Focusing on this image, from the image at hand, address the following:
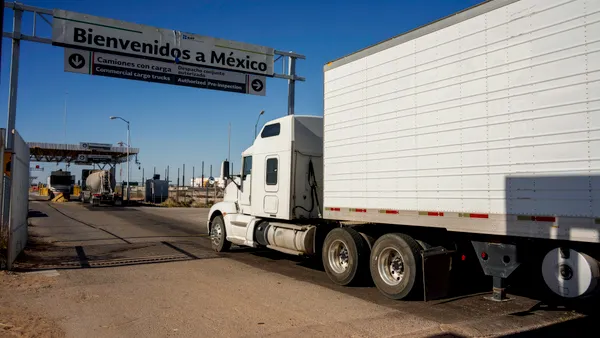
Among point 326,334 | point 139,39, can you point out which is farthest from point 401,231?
point 139,39

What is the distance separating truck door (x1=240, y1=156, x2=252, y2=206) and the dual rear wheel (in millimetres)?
3583

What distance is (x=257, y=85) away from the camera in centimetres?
1466

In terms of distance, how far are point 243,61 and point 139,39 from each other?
121 inches

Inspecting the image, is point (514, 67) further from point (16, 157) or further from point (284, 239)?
point (16, 157)

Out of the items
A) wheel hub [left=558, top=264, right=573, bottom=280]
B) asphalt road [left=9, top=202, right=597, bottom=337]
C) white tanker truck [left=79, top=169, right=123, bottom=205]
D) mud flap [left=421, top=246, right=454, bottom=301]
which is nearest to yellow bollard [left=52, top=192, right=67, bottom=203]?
white tanker truck [left=79, top=169, right=123, bottom=205]

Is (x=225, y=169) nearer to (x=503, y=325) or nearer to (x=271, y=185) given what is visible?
(x=271, y=185)

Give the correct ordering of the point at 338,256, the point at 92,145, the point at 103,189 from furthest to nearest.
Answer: the point at 92,145 < the point at 103,189 < the point at 338,256

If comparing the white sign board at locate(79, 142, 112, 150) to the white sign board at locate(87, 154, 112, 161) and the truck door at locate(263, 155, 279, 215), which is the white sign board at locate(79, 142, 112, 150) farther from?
the truck door at locate(263, 155, 279, 215)

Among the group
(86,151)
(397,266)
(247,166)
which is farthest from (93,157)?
(397,266)

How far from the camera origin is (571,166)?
208 inches

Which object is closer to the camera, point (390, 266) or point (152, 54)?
point (390, 266)

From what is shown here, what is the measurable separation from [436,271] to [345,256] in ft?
6.50

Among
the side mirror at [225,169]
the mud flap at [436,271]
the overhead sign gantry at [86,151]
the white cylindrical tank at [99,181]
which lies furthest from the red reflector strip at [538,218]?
the overhead sign gantry at [86,151]

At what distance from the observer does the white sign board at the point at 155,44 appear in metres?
12.1
